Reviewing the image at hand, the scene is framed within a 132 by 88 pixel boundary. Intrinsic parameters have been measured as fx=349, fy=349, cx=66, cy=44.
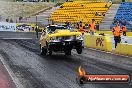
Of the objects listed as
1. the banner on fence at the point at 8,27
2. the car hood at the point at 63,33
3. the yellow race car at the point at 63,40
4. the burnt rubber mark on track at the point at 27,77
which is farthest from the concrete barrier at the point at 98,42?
the banner on fence at the point at 8,27

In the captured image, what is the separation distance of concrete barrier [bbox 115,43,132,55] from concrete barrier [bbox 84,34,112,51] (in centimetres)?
177

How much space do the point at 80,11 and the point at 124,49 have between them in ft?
116

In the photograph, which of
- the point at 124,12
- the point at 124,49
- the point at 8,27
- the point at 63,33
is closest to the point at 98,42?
the point at 124,49

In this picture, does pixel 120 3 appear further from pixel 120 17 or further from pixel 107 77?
pixel 107 77

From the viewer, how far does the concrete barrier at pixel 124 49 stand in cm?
1914

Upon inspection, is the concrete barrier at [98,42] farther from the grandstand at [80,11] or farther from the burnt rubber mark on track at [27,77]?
the grandstand at [80,11]

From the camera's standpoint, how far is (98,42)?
79.2ft

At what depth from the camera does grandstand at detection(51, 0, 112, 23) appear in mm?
51906

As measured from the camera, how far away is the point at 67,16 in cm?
5438

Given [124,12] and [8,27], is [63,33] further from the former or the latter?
[124,12]

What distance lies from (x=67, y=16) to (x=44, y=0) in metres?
12.9

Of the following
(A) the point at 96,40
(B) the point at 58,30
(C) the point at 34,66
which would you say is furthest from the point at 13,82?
(A) the point at 96,40

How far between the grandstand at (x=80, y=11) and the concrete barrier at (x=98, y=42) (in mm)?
23593

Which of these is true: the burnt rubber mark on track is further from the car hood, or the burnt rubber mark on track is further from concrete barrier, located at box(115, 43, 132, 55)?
concrete barrier, located at box(115, 43, 132, 55)
